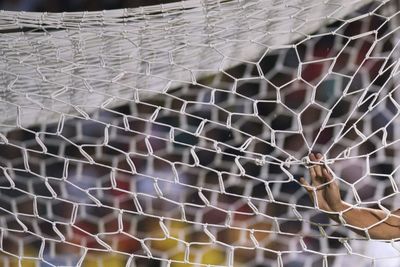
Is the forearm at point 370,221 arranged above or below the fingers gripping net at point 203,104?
below

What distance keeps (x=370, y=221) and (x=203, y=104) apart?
311mm

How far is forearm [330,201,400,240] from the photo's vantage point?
0.74 m

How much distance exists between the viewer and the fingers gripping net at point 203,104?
0.84 metres

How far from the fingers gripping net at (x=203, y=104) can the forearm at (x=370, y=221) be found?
0.07 ft

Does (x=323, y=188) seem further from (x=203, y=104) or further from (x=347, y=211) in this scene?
(x=203, y=104)

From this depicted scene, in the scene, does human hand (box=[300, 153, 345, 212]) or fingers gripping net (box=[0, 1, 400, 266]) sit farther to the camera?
fingers gripping net (box=[0, 1, 400, 266])

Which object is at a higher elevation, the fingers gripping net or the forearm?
the fingers gripping net

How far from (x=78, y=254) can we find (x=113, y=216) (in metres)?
0.09

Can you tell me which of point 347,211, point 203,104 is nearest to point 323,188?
point 347,211

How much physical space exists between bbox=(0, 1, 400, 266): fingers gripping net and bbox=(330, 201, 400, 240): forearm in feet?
0.07

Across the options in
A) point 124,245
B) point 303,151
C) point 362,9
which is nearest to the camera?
point 362,9

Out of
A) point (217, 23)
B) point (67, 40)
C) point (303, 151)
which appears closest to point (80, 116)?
point (67, 40)

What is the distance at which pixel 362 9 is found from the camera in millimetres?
853

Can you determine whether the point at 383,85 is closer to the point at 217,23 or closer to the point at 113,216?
the point at 217,23
